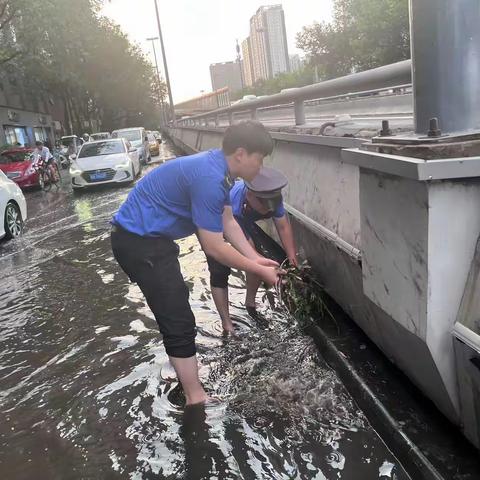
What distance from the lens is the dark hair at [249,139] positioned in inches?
115

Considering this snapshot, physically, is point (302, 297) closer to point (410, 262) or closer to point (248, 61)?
point (410, 262)

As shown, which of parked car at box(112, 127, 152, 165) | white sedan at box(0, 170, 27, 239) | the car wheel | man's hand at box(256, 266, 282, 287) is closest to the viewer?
man's hand at box(256, 266, 282, 287)

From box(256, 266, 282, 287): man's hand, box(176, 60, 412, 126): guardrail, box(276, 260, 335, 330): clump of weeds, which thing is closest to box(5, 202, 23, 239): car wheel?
box(176, 60, 412, 126): guardrail

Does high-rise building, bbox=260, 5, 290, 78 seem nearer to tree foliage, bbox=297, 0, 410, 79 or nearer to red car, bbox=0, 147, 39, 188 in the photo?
tree foliage, bbox=297, 0, 410, 79

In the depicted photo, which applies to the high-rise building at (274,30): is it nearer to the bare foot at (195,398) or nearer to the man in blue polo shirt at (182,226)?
the man in blue polo shirt at (182,226)

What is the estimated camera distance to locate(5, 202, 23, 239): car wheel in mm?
9703

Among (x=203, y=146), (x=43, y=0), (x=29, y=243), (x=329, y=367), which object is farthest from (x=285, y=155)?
(x=43, y=0)

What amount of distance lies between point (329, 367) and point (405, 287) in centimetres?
116

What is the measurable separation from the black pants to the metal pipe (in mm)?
1619

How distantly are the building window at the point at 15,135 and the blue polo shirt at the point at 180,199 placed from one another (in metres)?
36.9

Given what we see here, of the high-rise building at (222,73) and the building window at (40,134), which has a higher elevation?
the high-rise building at (222,73)

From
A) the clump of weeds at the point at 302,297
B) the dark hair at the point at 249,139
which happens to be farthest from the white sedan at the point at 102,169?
the dark hair at the point at 249,139

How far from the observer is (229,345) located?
4.23 metres

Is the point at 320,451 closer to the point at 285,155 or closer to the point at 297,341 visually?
the point at 297,341
